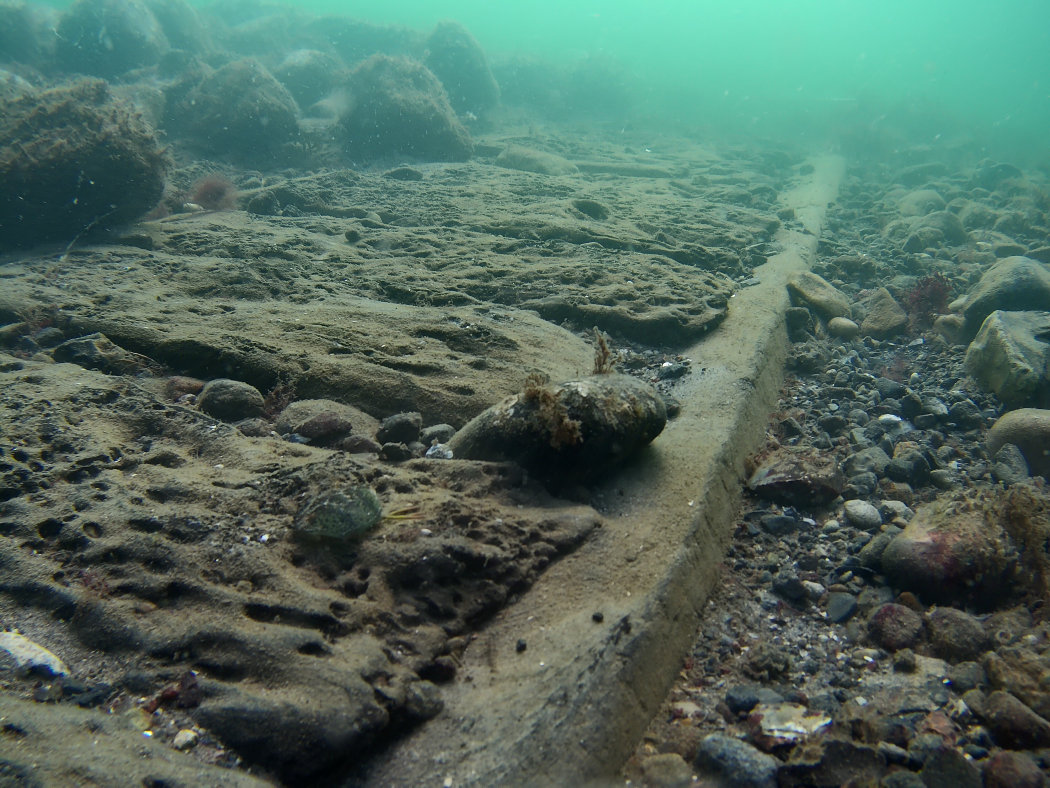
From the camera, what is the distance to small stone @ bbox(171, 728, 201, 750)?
2145 mm

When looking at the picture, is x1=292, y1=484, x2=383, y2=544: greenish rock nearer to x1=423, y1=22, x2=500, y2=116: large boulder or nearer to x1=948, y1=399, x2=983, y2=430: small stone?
x1=948, y1=399, x2=983, y2=430: small stone

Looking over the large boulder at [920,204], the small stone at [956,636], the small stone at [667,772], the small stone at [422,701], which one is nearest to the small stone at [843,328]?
the small stone at [956,636]

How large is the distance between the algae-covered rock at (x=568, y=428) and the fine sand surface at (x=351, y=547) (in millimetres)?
155

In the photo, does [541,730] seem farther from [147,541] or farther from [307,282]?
[307,282]

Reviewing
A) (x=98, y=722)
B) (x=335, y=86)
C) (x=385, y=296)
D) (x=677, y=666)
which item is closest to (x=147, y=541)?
(x=98, y=722)

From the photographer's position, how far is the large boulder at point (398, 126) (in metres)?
15.7

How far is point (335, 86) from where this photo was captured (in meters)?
21.1

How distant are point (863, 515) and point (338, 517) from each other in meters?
3.82

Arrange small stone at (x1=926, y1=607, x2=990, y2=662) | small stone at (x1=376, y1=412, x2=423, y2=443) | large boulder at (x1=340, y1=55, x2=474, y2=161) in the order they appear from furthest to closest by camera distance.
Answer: large boulder at (x1=340, y1=55, x2=474, y2=161) < small stone at (x1=376, y1=412, x2=423, y2=443) < small stone at (x1=926, y1=607, x2=990, y2=662)

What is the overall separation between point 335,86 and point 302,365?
20918 millimetres

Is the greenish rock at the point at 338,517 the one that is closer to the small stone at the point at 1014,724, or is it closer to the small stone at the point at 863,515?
the small stone at the point at 1014,724

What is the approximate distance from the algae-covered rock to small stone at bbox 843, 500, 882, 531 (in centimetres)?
176

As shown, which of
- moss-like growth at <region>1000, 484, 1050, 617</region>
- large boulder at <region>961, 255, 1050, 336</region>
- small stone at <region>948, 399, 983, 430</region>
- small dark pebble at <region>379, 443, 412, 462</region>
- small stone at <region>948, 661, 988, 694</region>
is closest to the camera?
small stone at <region>948, 661, 988, 694</region>

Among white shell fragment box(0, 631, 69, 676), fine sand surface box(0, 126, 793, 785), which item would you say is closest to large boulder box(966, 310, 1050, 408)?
fine sand surface box(0, 126, 793, 785)
